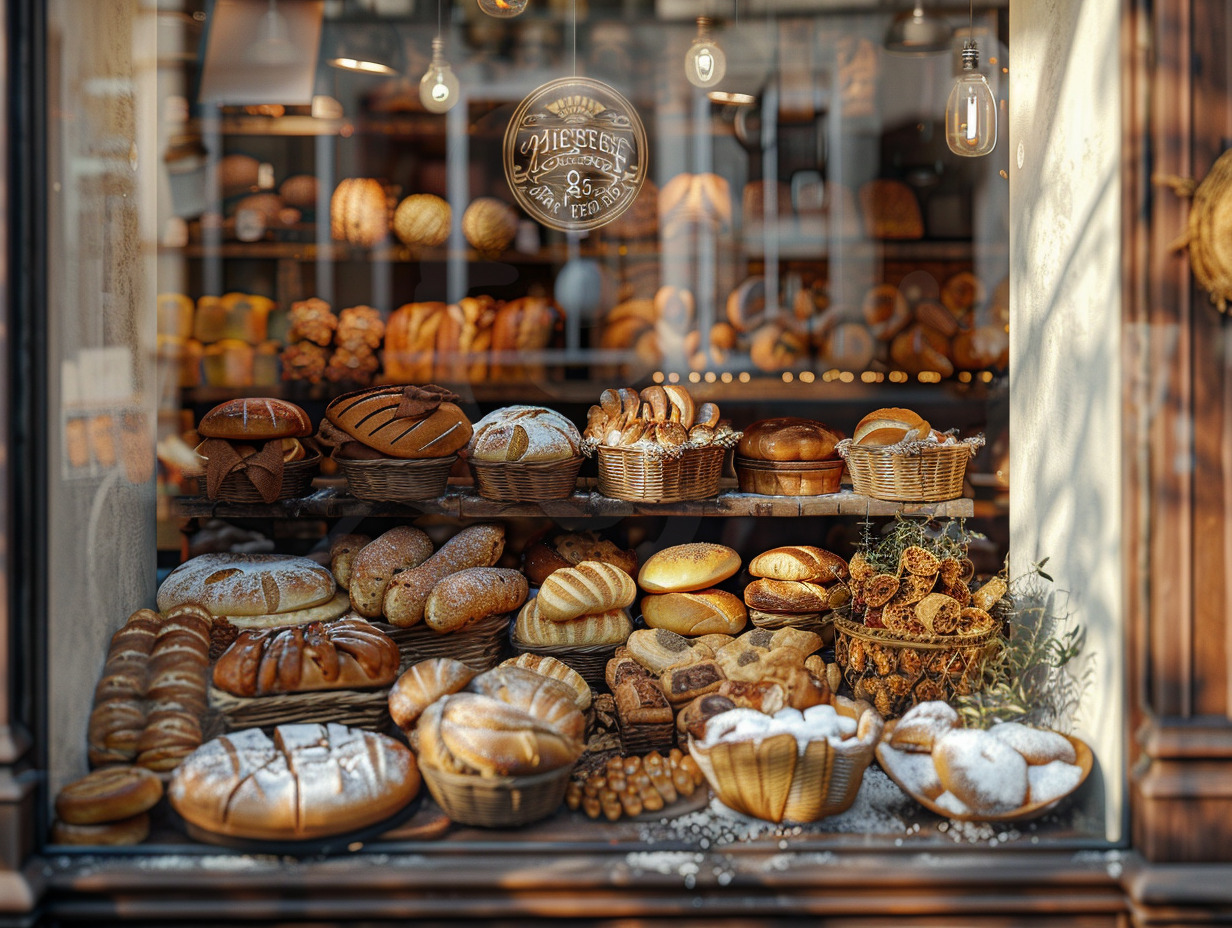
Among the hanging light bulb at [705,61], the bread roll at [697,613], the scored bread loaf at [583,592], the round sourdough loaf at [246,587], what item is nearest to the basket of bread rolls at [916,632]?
the bread roll at [697,613]

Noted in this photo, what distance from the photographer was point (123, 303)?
8.14ft

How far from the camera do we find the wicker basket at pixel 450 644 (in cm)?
270

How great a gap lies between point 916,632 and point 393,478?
1490 millimetres

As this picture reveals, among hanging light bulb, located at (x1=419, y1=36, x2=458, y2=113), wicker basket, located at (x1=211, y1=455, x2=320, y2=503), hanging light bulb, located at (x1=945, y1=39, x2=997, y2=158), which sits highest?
hanging light bulb, located at (x1=419, y1=36, x2=458, y2=113)

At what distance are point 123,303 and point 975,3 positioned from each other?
3400 millimetres

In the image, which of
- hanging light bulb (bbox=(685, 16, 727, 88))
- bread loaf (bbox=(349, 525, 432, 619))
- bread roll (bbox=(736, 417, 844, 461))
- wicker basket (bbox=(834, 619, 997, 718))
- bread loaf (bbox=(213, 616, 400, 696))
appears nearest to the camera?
bread loaf (bbox=(213, 616, 400, 696))

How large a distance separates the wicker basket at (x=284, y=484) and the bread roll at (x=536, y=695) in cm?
94

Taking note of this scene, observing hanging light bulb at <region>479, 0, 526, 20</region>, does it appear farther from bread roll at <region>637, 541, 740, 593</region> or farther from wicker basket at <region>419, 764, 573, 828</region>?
wicker basket at <region>419, 764, 573, 828</region>

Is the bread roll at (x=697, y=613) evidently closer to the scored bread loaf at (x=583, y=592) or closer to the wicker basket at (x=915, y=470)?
the scored bread loaf at (x=583, y=592)

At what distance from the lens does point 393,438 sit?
9.02 ft

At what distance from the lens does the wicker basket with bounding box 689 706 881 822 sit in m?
2.01

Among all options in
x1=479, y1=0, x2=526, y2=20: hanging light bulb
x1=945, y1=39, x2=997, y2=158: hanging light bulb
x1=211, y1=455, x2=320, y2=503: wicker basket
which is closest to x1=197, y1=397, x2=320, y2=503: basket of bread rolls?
x1=211, y1=455, x2=320, y2=503: wicker basket

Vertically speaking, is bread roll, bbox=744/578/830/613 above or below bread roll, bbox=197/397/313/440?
below

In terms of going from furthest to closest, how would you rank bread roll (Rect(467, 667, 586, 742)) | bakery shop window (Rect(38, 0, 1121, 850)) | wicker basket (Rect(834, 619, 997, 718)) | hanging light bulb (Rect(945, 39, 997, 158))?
1. hanging light bulb (Rect(945, 39, 997, 158))
2. wicker basket (Rect(834, 619, 997, 718))
3. bread roll (Rect(467, 667, 586, 742))
4. bakery shop window (Rect(38, 0, 1121, 850))
